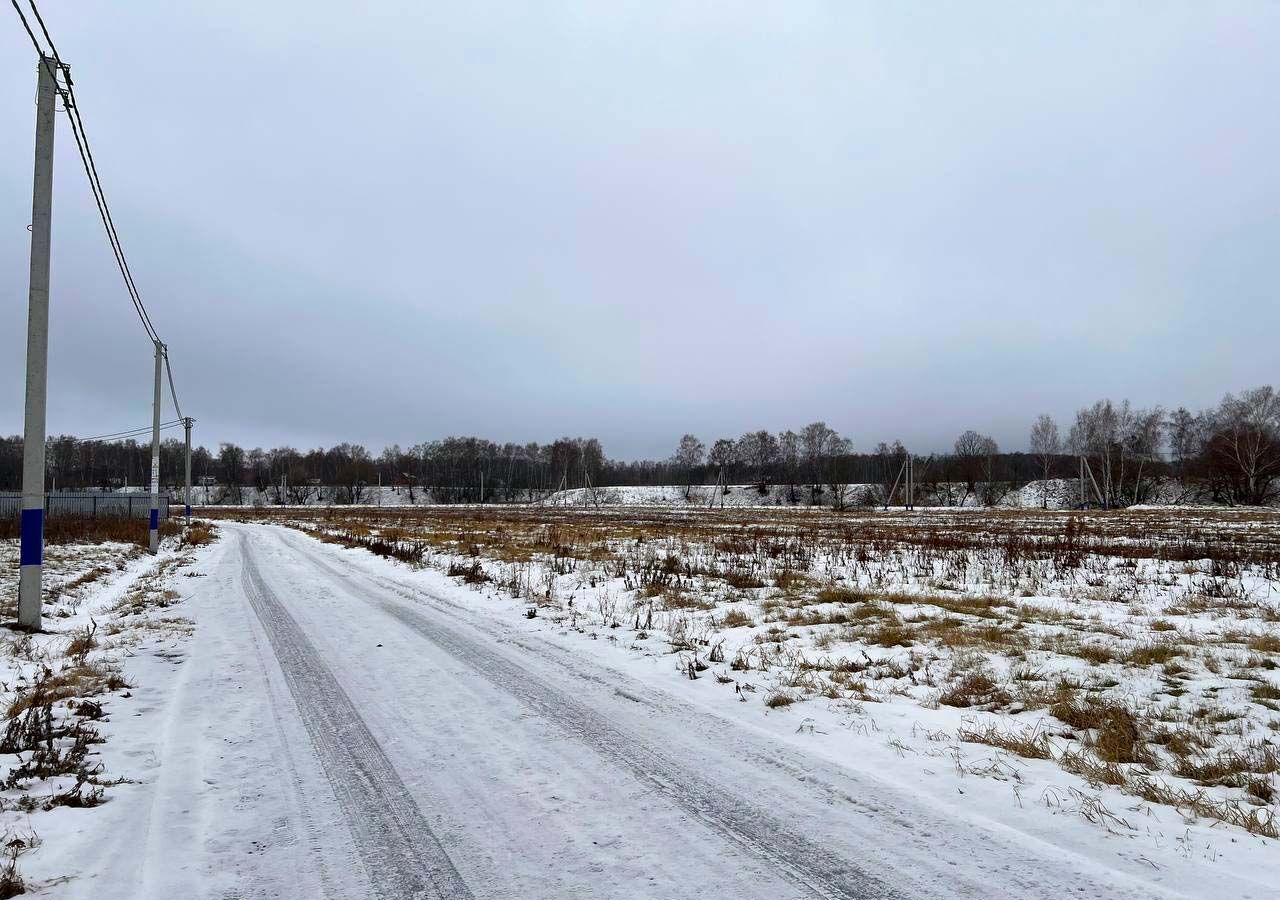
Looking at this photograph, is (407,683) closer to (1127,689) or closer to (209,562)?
(1127,689)

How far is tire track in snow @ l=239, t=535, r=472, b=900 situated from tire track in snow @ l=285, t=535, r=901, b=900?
1.39 metres

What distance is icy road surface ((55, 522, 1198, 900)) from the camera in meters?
3.20

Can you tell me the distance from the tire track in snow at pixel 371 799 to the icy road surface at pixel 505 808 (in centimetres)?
1

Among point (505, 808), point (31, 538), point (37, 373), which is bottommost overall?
point (505, 808)

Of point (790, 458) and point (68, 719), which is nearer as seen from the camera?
point (68, 719)

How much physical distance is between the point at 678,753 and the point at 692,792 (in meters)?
0.70

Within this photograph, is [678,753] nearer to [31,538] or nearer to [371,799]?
[371,799]

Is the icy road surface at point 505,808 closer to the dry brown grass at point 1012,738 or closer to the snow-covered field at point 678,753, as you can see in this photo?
the snow-covered field at point 678,753

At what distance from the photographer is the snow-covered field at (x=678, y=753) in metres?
3.31

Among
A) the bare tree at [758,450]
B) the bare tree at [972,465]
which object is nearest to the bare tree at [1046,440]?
the bare tree at [972,465]

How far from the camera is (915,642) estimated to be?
8.54 m

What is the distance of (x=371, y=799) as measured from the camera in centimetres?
406

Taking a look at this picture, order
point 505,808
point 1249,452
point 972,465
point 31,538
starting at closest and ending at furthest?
1. point 505,808
2. point 31,538
3. point 1249,452
4. point 972,465

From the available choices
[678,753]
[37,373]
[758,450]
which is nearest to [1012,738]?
[678,753]
